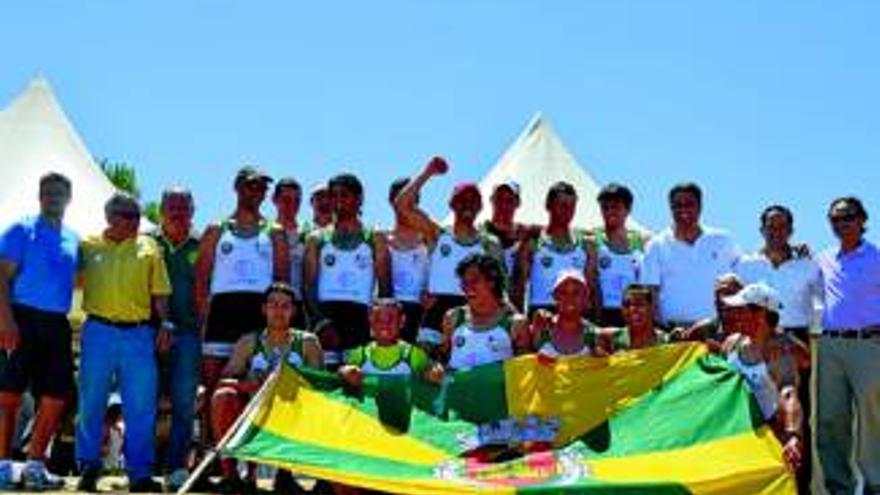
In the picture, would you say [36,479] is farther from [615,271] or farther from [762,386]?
[762,386]

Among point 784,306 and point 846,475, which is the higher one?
point 784,306

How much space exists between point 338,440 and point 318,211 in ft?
7.95

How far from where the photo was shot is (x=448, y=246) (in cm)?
999

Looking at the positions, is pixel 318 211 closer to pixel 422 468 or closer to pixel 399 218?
pixel 399 218

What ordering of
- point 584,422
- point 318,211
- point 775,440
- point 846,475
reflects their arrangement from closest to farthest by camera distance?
1. point 775,440
2. point 584,422
3. point 846,475
4. point 318,211

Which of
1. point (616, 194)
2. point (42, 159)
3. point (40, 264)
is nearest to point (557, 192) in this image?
point (616, 194)

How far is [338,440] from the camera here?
350 inches

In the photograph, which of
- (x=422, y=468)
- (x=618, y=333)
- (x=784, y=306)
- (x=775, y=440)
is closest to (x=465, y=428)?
(x=422, y=468)

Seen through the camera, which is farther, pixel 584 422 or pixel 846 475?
pixel 846 475

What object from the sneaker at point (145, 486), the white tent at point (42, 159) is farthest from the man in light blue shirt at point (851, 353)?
the white tent at point (42, 159)

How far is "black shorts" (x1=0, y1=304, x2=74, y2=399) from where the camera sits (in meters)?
9.77

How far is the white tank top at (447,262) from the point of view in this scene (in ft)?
32.6

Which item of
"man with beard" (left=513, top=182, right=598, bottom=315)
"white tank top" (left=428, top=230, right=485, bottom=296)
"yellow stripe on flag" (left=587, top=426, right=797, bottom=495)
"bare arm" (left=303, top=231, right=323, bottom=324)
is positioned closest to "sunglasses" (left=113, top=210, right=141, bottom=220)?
"bare arm" (left=303, top=231, right=323, bottom=324)

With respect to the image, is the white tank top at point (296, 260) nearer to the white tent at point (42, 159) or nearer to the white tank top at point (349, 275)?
the white tank top at point (349, 275)
